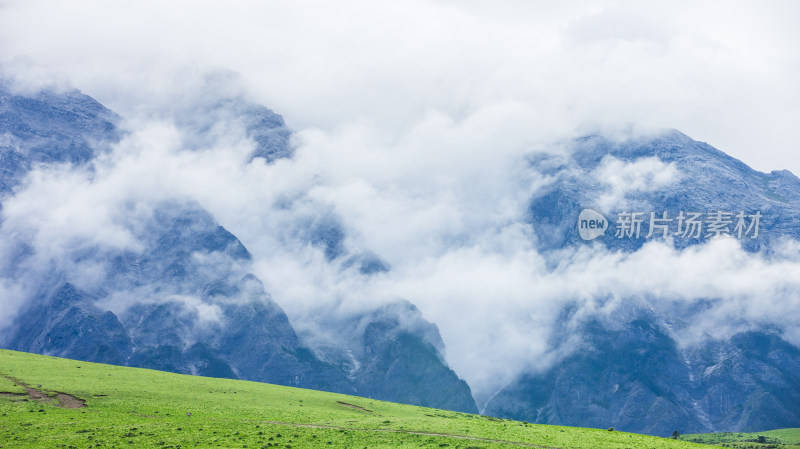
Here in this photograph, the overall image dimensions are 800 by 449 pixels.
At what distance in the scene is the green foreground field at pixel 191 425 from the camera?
11069cm

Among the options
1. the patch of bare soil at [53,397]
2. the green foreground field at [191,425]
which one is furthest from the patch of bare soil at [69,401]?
the green foreground field at [191,425]

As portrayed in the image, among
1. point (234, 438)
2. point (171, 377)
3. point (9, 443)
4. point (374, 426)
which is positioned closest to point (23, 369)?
point (171, 377)

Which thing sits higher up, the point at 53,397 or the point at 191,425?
the point at 191,425

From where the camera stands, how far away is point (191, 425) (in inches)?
4808

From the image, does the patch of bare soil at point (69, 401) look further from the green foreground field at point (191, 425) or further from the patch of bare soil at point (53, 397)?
the green foreground field at point (191, 425)

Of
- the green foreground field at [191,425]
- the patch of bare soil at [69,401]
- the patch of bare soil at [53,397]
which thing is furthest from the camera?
the patch of bare soil at [53,397]

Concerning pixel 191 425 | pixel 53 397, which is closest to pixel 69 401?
pixel 53 397

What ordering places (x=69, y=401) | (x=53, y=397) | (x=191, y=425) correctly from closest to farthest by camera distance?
(x=191, y=425), (x=69, y=401), (x=53, y=397)

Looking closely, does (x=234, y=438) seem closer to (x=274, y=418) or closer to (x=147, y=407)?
(x=274, y=418)

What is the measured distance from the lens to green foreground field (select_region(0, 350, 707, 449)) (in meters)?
111

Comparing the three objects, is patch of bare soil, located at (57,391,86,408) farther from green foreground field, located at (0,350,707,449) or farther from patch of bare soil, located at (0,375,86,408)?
green foreground field, located at (0,350,707,449)

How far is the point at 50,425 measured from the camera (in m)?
115

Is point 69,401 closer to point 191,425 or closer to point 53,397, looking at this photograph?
point 53,397

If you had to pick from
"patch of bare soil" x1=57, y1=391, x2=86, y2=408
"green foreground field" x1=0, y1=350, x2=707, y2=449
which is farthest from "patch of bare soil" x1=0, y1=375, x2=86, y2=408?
"green foreground field" x1=0, y1=350, x2=707, y2=449
